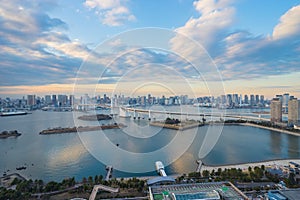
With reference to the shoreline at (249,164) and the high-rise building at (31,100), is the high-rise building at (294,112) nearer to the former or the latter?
the shoreline at (249,164)

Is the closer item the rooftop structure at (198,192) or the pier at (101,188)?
the rooftop structure at (198,192)

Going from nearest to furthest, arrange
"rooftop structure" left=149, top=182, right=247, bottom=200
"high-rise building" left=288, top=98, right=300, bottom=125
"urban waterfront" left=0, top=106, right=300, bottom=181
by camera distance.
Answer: "rooftop structure" left=149, top=182, right=247, bottom=200 → "urban waterfront" left=0, top=106, right=300, bottom=181 → "high-rise building" left=288, top=98, right=300, bottom=125

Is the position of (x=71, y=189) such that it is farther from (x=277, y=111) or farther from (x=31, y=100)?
(x=31, y=100)

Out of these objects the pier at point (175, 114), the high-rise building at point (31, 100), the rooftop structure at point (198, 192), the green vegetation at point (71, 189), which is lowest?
the green vegetation at point (71, 189)

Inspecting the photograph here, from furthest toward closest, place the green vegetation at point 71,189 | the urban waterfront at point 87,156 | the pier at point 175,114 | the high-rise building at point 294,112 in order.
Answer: the pier at point 175,114, the high-rise building at point 294,112, the urban waterfront at point 87,156, the green vegetation at point 71,189

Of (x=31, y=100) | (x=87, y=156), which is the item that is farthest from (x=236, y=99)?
(x=31, y=100)

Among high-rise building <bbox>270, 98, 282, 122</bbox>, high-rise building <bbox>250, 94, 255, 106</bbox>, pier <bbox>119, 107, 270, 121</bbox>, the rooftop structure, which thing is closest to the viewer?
the rooftop structure

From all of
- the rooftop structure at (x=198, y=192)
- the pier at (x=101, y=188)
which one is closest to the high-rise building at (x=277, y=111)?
the rooftop structure at (x=198, y=192)

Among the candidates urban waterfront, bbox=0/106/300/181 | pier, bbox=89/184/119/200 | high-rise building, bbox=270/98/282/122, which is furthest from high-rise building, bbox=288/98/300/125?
pier, bbox=89/184/119/200

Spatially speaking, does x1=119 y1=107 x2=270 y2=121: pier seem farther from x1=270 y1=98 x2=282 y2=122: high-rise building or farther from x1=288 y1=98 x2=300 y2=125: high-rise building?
x1=288 y1=98 x2=300 y2=125: high-rise building

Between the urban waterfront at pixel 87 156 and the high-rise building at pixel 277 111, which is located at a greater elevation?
the high-rise building at pixel 277 111

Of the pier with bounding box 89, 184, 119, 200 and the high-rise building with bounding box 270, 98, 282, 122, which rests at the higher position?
the high-rise building with bounding box 270, 98, 282, 122

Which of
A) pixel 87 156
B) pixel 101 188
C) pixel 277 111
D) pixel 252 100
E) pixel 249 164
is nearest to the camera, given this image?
pixel 101 188

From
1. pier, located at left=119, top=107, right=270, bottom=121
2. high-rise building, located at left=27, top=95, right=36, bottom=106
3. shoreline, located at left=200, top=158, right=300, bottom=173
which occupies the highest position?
high-rise building, located at left=27, top=95, right=36, bottom=106
